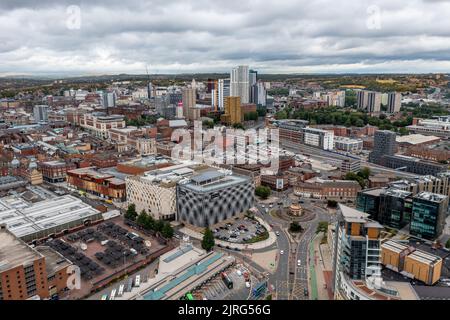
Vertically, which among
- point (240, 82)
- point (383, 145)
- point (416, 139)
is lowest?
point (416, 139)

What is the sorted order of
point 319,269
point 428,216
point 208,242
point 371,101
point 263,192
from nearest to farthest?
point 319,269, point 208,242, point 428,216, point 263,192, point 371,101

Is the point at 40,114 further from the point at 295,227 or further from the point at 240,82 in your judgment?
the point at 295,227

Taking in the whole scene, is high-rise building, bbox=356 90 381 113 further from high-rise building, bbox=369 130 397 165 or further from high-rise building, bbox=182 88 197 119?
high-rise building, bbox=369 130 397 165

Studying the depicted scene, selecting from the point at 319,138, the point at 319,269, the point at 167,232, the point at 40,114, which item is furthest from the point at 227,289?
the point at 40,114

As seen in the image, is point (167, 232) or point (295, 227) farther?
point (295, 227)

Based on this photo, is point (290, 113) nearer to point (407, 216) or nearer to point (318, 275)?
point (407, 216)
